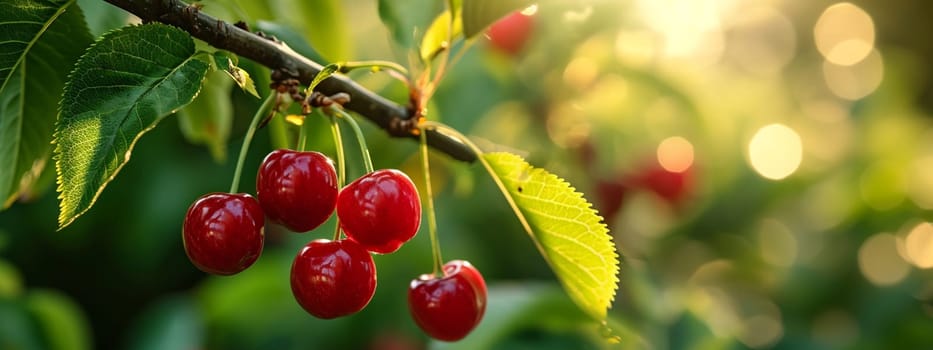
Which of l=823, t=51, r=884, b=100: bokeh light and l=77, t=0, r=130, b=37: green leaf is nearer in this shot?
l=77, t=0, r=130, b=37: green leaf

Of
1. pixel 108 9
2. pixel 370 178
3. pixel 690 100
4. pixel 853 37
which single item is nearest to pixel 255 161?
pixel 690 100

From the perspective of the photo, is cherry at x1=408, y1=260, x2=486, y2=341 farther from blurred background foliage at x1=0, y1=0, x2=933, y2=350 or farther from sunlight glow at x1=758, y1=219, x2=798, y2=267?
sunlight glow at x1=758, y1=219, x2=798, y2=267

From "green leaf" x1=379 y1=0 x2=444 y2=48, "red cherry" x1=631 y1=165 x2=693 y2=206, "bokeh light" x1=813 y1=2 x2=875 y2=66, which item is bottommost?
"green leaf" x1=379 y1=0 x2=444 y2=48

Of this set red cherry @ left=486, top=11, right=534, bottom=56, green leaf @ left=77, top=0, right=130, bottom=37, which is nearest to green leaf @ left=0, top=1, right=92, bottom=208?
green leaf @ left=77, top=0, right=130, bottom=37

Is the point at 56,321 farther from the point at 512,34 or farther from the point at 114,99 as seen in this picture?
the point at 114,99

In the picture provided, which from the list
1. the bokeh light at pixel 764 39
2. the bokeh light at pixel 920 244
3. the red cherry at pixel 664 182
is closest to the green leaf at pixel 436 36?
the red cherry at pixel 664 182

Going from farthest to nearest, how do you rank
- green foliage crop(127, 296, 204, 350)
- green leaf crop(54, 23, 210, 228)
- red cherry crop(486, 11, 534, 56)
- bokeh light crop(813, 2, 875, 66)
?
bokeh light crop(813, 2, 875, 66) → red cherry crop(486, 11, 534, 56) → green foliage crop(127, 296, 204, 350) → green leaf crop(54, 23, 210, 228)
